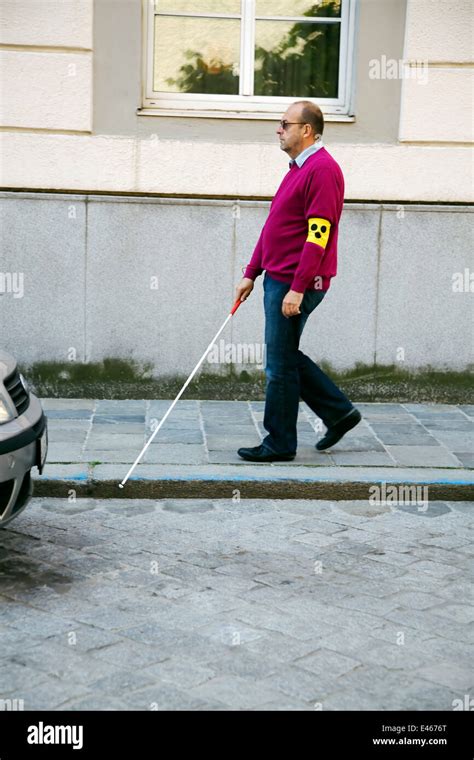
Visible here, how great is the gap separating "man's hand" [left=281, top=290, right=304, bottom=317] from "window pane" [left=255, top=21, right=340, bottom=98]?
2952 millimetres

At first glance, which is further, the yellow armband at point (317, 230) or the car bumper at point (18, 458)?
the yellow armband at point (317, 230)

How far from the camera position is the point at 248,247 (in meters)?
8.44

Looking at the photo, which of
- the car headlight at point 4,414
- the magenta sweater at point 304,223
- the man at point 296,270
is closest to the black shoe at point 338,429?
the man at point 296,270

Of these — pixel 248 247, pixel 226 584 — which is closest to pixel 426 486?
pixel 226 584

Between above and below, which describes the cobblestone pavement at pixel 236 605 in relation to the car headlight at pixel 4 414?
below

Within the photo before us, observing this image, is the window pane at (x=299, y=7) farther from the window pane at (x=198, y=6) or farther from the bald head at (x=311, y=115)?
the bald head at (x=311, y=115)

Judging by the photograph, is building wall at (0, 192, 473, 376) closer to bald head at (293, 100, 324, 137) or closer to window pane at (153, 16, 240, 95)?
window pane at (153, 16, 240, 95)

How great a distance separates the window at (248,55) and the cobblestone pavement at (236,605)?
3.58m

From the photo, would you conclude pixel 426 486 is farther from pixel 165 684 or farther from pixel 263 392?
pixel 165 684

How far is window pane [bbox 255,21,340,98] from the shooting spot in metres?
8.67

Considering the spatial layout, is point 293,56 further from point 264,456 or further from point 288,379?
point 264,456

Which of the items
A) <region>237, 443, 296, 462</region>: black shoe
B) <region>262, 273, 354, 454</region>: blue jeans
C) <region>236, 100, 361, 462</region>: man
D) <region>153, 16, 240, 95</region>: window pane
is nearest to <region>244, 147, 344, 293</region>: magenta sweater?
<region>236, 100, 361, 462</region>: man

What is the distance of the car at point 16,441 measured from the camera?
15.6ft

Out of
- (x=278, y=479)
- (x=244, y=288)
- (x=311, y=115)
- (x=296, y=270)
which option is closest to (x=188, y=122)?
(x=244, y=288)
